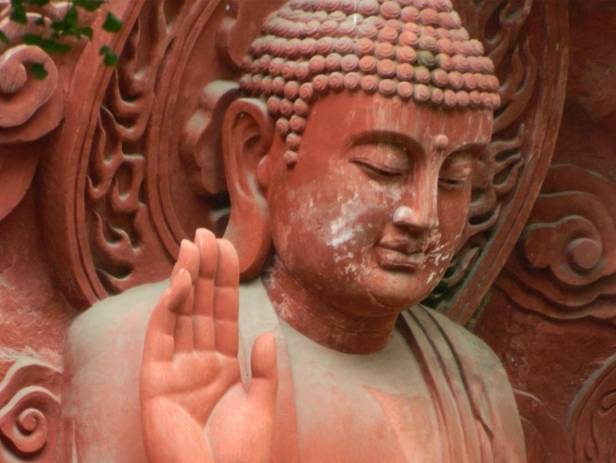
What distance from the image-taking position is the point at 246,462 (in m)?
4.15

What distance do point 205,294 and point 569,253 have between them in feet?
3.70

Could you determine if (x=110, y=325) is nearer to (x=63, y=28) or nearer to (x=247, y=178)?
(x=247, y=178)

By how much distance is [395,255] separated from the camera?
4.42 metres

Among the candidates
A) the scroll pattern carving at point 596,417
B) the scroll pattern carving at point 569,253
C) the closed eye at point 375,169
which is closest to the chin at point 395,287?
the closed eye at point 375,169

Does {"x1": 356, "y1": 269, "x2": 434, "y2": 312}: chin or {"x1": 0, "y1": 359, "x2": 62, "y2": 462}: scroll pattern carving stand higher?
{"x1": 356, "y1": 269, "x2": 434, "y2": 312}: chin

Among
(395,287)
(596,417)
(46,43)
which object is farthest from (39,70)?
(596,417)

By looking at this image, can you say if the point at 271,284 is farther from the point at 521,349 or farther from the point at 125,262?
the point at 521,349

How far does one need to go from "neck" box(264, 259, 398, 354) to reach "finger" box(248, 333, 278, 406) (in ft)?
1.18

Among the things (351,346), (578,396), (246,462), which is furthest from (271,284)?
(578,396)

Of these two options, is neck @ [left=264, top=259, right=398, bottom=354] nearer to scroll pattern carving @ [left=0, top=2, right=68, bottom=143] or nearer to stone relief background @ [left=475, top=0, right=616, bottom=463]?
scroll pattern carving @ [left=0, top=2, right=68, bottom=143]

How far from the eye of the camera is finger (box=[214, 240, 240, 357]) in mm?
4203

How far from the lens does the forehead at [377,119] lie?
4398 millimetres

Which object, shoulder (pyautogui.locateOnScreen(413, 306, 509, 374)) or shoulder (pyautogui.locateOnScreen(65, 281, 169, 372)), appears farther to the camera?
shoulder (pyautogui.locateOnScreen(413, 306, 509, 374))

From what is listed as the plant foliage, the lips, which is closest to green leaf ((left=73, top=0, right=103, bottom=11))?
the plant foliage
